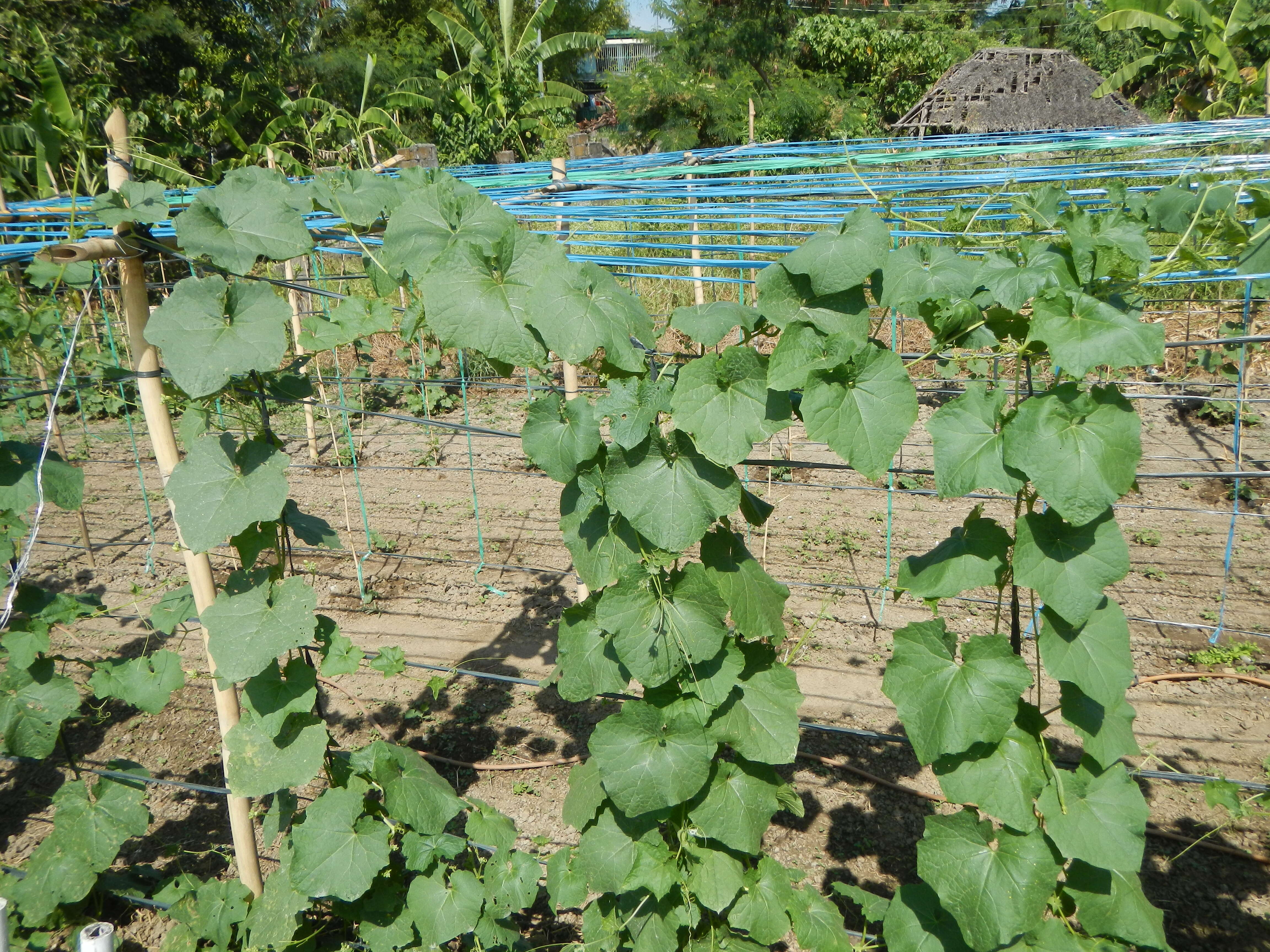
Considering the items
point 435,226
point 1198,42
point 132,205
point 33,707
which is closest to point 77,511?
point 33,707

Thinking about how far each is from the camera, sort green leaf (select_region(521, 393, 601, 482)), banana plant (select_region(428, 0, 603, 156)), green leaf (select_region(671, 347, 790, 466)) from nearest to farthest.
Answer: green leaf (select_region(671, 347, 790, 466))
green leaf (select_region(521, 393, 601, 482))
banana plant (select_region(428, 0, 603, 156))

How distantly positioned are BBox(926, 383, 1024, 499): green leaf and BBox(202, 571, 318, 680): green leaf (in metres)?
1.18

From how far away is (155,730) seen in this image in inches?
140

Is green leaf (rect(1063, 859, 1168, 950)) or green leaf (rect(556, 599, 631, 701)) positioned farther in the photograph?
green leaf (rect(556, 599, 631, 701))

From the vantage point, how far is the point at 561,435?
5.21 ft

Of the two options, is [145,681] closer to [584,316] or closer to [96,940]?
[96,940]

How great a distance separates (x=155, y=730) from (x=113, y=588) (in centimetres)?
156

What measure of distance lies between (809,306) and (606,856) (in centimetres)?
113

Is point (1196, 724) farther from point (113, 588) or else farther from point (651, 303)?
point (651, 303)

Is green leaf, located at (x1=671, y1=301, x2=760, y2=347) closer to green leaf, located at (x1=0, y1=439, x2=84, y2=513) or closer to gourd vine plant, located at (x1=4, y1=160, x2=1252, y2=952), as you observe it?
gourd vine plant, located at (x1=4, y1=160, x2=1252, y2=952)

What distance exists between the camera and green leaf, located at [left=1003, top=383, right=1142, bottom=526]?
4.23 feet

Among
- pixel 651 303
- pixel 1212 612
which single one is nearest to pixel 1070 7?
pixel 651 303

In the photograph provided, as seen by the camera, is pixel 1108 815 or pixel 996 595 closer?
pixel 1108 815

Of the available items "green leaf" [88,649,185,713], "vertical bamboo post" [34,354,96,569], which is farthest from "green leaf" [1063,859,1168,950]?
"vertical bamboo post" [34,354,96,569]
